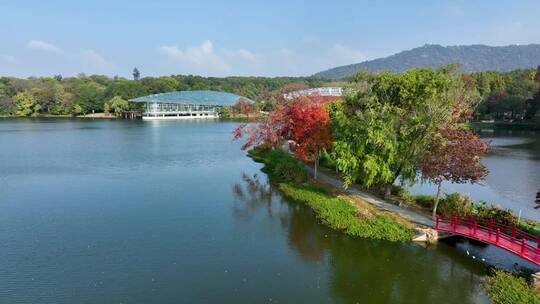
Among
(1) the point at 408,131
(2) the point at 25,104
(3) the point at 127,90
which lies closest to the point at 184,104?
(3) the point at 127,90

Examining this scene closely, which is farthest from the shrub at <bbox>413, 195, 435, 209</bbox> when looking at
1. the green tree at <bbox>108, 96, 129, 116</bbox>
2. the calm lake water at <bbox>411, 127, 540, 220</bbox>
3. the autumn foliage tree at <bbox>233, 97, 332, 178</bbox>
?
the green tree at <bbox>108, 96, 129, 116</bbox>

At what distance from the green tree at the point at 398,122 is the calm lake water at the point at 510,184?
364cm

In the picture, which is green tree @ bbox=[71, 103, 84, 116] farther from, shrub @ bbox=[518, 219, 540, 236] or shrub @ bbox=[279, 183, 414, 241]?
shrub @ bbox=[518, 219, 540, 236]

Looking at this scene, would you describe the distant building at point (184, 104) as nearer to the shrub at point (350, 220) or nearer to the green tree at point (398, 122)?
the shrub at point (350, 220)

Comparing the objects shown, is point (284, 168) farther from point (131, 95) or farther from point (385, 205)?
point (131, 95)

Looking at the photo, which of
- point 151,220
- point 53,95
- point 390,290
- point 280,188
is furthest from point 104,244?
point 53,95

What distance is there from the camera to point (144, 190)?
105 ft

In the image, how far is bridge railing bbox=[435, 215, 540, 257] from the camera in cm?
1764

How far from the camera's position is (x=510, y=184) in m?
36.2

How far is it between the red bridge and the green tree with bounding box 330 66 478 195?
516 cm

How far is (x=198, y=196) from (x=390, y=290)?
56.8ft

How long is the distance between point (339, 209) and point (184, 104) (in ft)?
392

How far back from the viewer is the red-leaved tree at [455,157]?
2206 cm

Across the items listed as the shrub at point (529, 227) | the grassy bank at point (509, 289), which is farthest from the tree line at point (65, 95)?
the grassy bank at point (509, 289)
